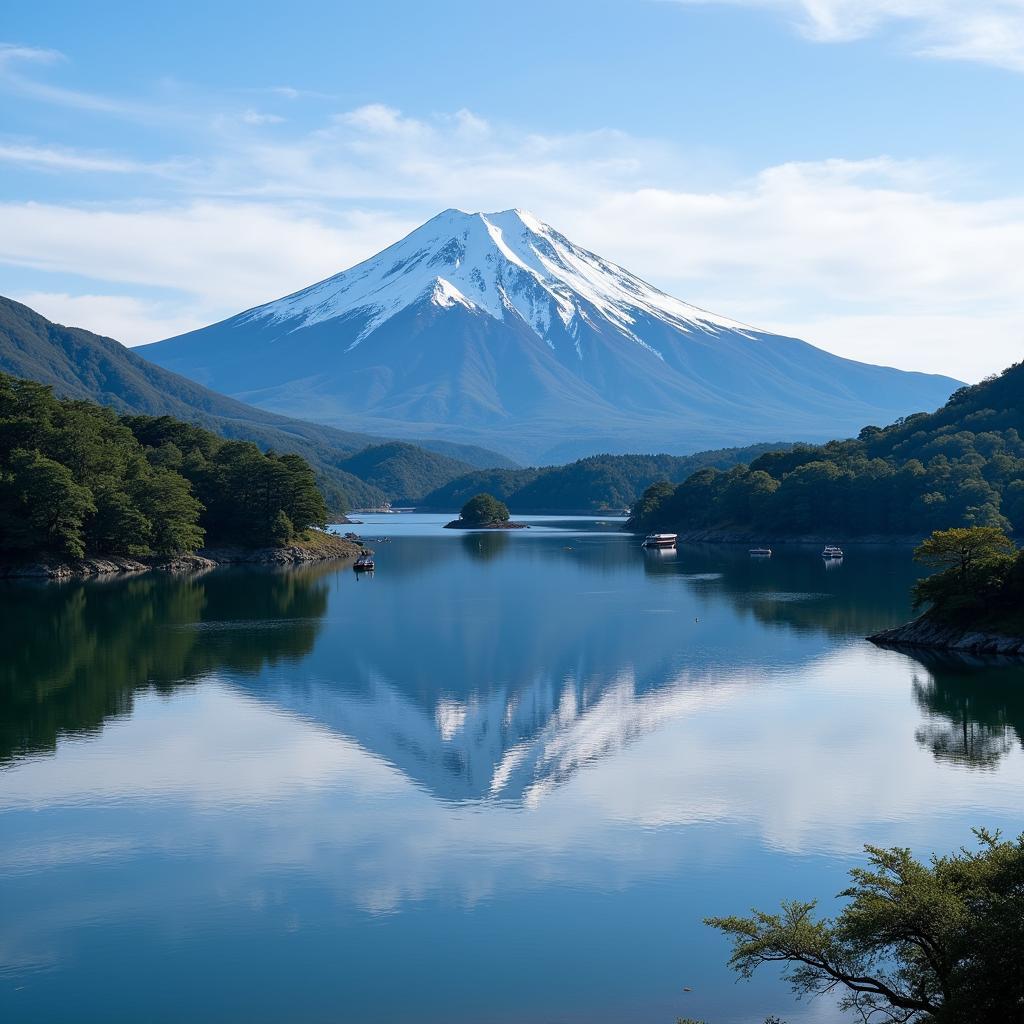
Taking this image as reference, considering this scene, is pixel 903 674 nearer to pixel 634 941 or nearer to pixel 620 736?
pixel 620 736

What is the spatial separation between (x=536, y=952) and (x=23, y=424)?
6829 cm

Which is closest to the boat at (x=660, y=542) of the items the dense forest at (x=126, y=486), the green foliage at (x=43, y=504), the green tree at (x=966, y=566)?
the dense forest at (x=126, y=486)

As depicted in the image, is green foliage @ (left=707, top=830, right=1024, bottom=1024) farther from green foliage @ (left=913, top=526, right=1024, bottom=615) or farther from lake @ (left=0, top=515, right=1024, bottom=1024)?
green foliage @ (left=913, top=526, right=1024, bottom=615)

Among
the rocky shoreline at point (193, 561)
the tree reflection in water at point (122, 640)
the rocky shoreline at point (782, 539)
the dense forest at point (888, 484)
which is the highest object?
the dense forest at point (888, 484)

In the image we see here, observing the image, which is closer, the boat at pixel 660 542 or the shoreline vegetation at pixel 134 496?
the shoreline vegetation at pixel 134 496

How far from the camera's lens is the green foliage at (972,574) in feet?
138

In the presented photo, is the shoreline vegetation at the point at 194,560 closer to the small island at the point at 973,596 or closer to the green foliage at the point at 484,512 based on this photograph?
the small island at the point at 973,596

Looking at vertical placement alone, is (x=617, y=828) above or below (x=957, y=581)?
below

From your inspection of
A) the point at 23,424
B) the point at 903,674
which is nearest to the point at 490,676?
the point at 903,674

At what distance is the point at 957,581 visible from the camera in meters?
43.2

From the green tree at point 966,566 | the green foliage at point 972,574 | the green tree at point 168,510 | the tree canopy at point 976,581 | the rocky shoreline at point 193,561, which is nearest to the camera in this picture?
the tree canopy at point 976,581

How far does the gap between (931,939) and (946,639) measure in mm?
32700

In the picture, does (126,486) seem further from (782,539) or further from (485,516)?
(485,516)

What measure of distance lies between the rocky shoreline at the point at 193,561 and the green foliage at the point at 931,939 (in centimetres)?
6566
